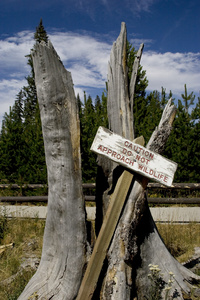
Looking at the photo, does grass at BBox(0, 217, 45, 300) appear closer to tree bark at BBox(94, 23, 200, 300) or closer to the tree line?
tree bark at BBox(94, 23, 200, 300)

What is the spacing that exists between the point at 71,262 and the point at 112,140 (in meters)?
1.38

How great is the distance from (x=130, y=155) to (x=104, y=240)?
34.7 inches

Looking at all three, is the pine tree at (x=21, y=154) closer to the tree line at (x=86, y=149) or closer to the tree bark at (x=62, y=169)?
the tree line at (x=86, y=149)

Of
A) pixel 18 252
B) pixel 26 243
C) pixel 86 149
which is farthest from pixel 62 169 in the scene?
pixel 86 149

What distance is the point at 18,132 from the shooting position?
441 inches

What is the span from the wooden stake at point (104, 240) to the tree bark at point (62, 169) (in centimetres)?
24

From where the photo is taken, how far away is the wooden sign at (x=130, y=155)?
2.80 meters

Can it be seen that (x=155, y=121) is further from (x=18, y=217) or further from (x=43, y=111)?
(x=43, y=111)

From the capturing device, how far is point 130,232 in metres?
2.96

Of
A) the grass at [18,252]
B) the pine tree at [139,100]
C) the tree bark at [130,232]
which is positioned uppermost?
the pine tree at [139,100]

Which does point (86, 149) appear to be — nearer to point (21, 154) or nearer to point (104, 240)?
point (21, 154)

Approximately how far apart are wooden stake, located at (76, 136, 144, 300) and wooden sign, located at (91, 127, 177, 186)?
15 cm

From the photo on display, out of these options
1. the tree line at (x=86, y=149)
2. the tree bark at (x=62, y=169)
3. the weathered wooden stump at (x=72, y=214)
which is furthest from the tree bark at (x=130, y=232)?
the tree line at (x=86, y=149)

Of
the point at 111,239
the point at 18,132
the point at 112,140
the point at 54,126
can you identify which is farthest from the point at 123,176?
the point at 18,132
